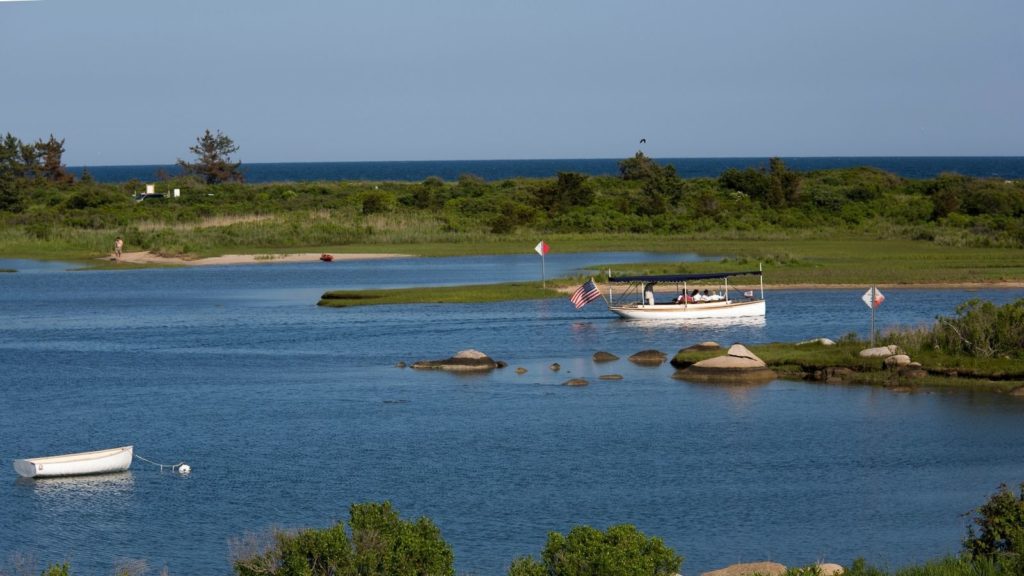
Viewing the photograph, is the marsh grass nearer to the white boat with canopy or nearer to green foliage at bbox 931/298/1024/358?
green foliage at bbox 931/298/1024/358

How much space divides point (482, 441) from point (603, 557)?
1877 cm

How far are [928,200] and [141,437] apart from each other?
98133mm

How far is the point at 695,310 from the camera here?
61719 millimetres

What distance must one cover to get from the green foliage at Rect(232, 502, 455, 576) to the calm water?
5.49 m

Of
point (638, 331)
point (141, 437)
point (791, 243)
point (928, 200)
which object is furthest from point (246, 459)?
point (928, 200)

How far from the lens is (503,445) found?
123 ft

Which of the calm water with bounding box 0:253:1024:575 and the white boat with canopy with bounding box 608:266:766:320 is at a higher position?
the white boat with canopy with bounding box 608:266:766:320

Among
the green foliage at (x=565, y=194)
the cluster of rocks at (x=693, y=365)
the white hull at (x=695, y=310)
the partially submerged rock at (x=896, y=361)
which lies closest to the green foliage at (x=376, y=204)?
the green foliage at (x=565, y=194)

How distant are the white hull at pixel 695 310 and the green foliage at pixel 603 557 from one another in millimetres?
42021

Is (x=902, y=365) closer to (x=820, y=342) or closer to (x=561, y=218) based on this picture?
(x=820, y=342)

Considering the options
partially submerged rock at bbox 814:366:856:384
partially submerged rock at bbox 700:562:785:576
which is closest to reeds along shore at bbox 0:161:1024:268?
partially submerged rock at bbox 814:366:856:384

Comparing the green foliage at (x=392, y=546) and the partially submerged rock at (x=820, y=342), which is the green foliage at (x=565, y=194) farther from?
the green foliage at (x=392, y=546)

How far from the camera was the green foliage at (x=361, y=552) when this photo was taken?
19766 millimetres

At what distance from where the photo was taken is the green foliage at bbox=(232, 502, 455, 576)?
64.8ft
